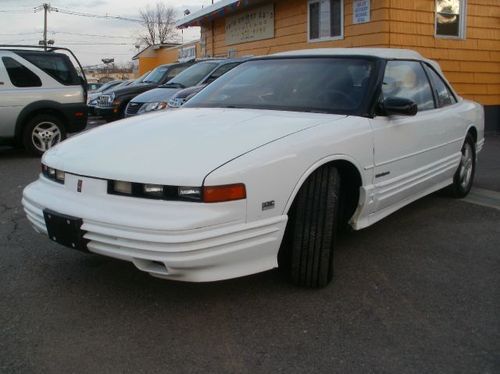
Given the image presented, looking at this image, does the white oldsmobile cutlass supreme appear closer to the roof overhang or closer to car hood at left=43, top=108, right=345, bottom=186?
car hood at left=43, top=108, right=345, bottom=186

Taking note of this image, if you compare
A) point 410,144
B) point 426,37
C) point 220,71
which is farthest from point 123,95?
point 410,144

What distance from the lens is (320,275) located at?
3275mm

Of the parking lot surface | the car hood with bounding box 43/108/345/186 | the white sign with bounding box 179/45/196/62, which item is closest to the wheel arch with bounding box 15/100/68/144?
the parking lot surface

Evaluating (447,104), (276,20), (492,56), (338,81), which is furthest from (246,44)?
(338,81)

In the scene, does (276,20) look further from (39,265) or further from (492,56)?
(39,265)

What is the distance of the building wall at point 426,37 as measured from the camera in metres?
9.89

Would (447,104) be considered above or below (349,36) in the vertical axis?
below

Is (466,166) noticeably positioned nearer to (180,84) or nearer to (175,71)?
(180,84)

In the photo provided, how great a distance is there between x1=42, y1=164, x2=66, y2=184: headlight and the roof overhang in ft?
35.5

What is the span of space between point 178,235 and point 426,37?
9.11 meters

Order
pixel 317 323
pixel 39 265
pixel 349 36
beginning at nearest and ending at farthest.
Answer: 1. pixel 317 323
2. pixel 39 265
3. pixel 349 36

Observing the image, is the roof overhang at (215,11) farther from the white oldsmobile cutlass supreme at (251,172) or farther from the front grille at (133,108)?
the white oldsmobile cutlass supreme at (251,172)

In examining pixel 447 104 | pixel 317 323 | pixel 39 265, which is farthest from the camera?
pixel 447 104

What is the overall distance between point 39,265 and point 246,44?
1187 centimetres
